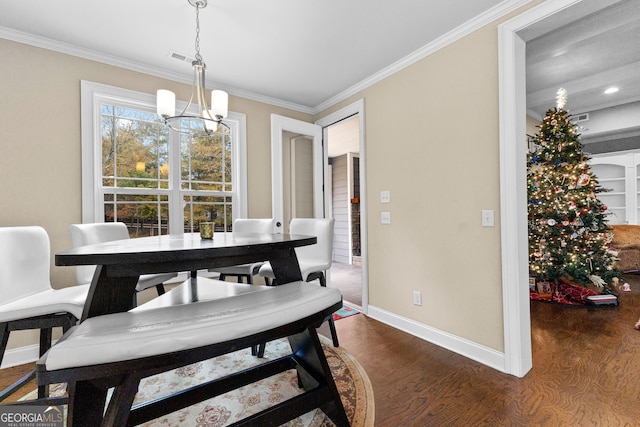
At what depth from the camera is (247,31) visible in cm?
224

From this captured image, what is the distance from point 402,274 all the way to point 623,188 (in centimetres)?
587

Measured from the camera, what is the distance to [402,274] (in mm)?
2707

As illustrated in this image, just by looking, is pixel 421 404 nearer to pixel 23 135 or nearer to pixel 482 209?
pixel 482 209

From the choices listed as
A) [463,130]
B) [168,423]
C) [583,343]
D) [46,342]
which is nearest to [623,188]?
[583,343]

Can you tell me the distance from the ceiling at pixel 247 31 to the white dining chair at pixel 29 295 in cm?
158

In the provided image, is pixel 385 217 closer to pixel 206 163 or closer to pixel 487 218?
pixel 487 218

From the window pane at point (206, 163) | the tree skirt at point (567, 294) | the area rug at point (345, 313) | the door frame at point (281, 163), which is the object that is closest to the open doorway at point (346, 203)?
the door frame at point (281, 163)

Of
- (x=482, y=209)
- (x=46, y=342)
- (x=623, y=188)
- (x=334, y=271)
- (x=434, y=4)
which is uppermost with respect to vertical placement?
(x=434, y=4)

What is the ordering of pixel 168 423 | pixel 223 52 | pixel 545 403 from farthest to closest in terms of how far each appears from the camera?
1. pixel 223 52
2. pixel 545 403
3. pixel 168 423

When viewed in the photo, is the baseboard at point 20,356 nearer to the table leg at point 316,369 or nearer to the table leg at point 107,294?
the table leg at point 107,294

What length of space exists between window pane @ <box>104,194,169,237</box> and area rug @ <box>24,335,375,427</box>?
139cm

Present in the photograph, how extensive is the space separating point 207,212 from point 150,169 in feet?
2.31

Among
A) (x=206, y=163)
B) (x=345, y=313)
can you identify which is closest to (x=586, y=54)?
(x=345, y=313)

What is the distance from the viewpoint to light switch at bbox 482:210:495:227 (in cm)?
205
